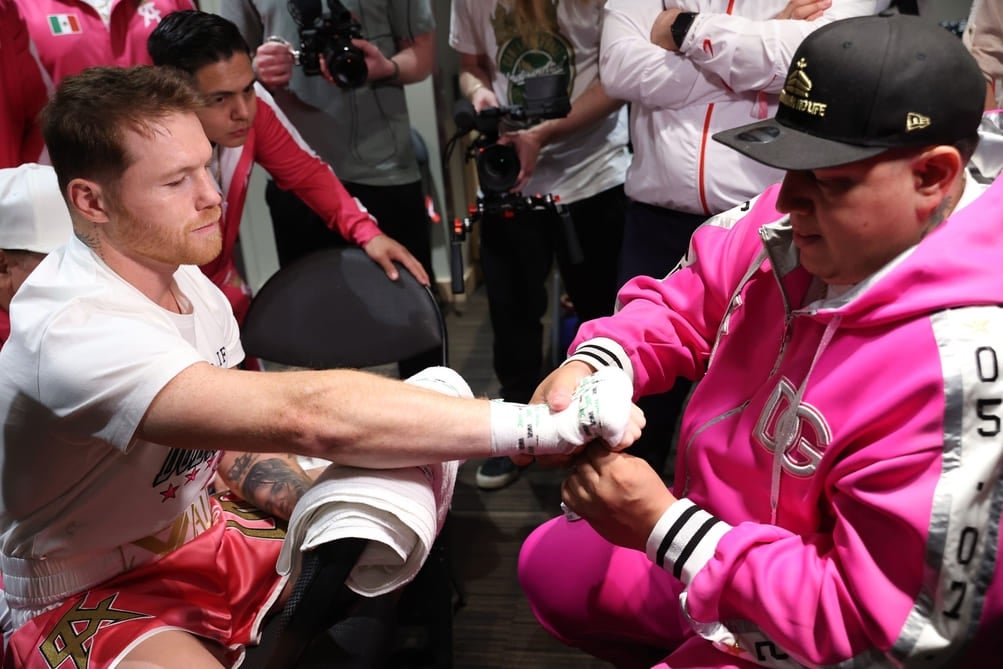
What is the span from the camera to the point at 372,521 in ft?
3.56

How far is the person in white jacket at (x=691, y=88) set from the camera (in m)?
1.81

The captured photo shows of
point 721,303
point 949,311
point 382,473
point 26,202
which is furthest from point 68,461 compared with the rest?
point 949,311

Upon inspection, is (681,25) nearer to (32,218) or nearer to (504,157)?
(504,157)

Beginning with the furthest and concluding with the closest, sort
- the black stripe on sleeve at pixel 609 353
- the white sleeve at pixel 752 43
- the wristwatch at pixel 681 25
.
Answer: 1. the wristwatch at pixel 681 25
2. the white sleeve at pixel 752 43
3. the black stripe on sleeve at pixel 609 353

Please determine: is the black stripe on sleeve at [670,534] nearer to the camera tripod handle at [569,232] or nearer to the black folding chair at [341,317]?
the black folding chair at [341,317]

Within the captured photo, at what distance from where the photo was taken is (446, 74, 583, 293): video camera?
218cm

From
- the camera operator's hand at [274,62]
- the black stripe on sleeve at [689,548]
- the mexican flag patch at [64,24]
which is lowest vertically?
the black stripe on sleeve at [689,548]

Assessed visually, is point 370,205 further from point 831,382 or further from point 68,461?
point 831,382

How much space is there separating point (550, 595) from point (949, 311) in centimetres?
83

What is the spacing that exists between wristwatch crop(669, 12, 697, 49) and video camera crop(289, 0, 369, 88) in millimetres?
878

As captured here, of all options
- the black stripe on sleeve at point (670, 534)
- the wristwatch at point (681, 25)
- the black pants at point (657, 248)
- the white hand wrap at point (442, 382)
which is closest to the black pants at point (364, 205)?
the black pants at point (657, 248)

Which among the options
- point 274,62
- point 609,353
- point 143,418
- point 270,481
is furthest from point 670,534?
point 274,62

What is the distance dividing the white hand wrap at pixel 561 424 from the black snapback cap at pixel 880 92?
1.25 ft

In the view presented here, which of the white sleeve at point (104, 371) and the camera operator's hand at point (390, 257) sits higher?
the white sleeve at point (104, 371)
